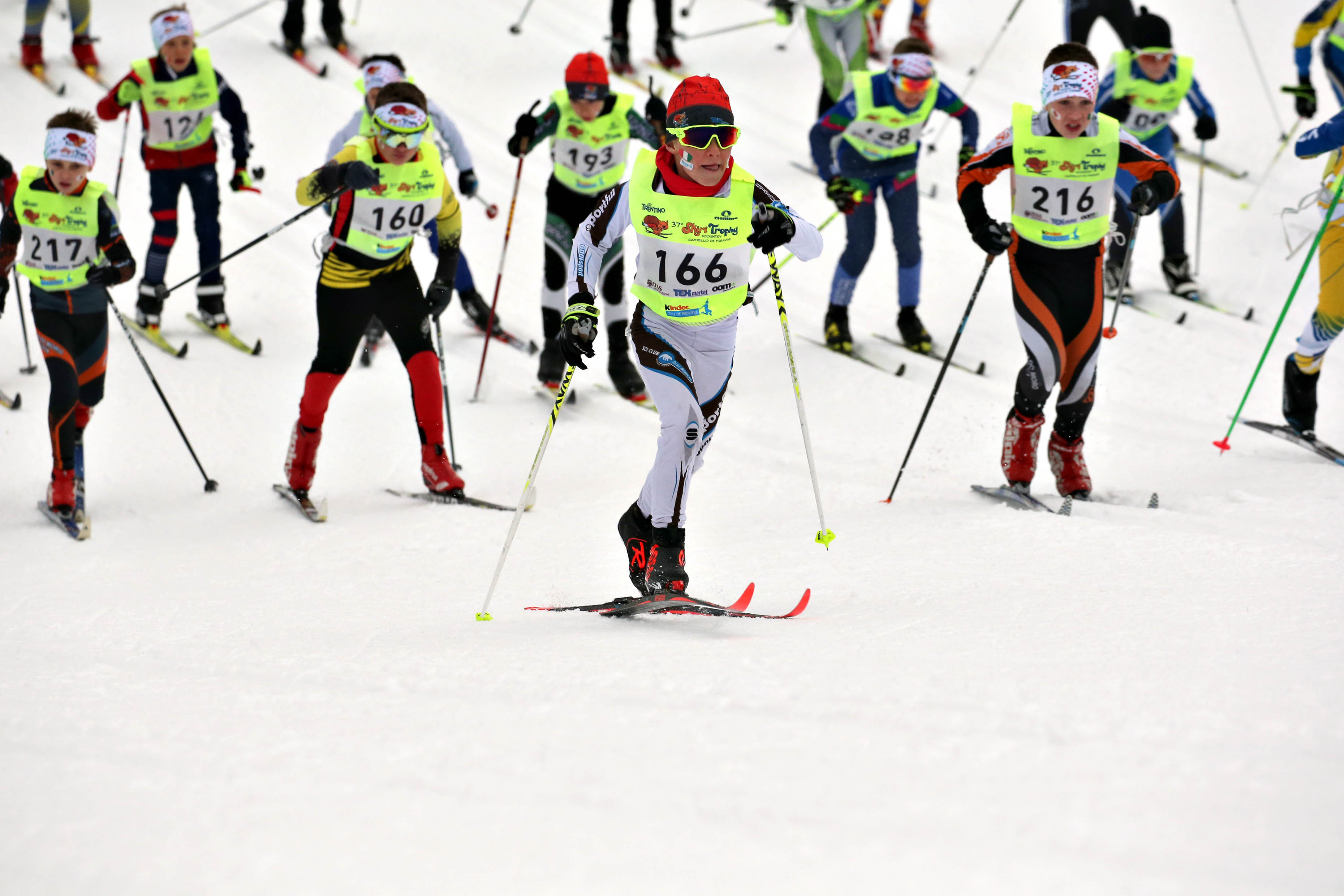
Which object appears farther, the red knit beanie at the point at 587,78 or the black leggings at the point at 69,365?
the red knit beanie at the point at 587,78

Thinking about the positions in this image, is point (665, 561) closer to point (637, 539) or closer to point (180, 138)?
point (637, 539)

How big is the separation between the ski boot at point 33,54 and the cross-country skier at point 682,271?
8465mm

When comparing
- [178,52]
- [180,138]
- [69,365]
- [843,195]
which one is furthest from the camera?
[180,138]

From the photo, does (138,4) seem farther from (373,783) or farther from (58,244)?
(373,783)

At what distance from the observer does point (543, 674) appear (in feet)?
9.76

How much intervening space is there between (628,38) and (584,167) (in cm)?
480

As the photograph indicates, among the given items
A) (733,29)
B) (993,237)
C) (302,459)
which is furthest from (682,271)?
(733,29)

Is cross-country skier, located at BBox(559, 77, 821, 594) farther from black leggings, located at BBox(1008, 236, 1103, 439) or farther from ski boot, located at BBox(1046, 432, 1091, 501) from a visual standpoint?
ski boot, located at BBox(1046, 432, 1091, 501)

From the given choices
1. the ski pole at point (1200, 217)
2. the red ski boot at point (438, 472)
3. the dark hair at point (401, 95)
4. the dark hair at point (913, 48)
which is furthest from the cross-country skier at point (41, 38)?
the ski pole at point (1200, 217)

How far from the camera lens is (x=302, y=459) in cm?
539

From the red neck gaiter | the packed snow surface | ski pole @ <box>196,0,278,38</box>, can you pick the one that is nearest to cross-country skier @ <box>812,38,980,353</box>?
the packed snow surface

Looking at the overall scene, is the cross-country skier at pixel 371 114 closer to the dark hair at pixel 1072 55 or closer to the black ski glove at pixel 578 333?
the black ski glove at pixel 578 333

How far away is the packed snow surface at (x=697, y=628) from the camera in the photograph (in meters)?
2.06

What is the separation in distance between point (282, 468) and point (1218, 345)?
5.86 metres
